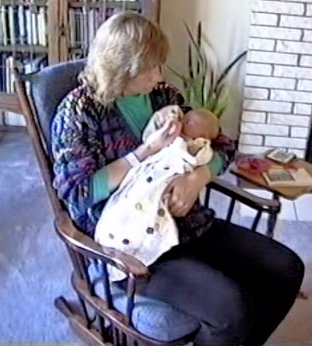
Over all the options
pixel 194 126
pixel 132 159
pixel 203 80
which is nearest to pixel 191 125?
pixel 194 126

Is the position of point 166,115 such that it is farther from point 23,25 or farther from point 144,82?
point 23,25

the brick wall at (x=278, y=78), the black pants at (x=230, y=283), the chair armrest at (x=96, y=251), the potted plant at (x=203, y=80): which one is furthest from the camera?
the potted plant at (x=203, y=80)

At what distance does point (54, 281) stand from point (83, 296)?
574 mm

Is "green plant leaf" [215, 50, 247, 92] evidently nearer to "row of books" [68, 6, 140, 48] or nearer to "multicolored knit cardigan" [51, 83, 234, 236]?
"row of books" [68, 6, 140, 48]

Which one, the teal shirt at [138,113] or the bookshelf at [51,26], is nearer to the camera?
the teal shirt at [138,113]

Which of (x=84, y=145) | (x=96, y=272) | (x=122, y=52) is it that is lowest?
(x=96, y=272)

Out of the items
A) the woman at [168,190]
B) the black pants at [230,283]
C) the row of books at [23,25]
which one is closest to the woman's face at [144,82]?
the woman at [168,190]

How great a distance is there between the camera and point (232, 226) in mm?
2127

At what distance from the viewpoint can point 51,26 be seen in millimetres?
3508

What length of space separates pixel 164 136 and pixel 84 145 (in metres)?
0.23

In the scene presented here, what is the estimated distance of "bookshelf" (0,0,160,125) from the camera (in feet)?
11.4

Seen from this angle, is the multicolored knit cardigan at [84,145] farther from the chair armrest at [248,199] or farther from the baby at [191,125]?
the chair armrest at [248,199]

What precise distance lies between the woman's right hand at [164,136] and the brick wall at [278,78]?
A: 1.63 metres

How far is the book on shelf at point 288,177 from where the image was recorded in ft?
7.26
